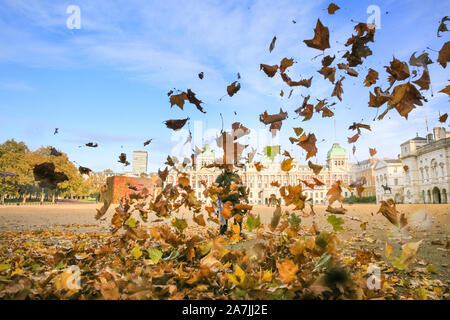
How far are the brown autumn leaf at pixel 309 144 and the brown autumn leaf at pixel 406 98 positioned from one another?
0.92m

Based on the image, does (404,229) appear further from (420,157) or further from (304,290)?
(420,157)

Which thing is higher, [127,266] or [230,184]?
[230,184]

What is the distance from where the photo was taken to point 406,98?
2754 millimetres

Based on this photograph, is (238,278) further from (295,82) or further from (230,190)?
(230,190)

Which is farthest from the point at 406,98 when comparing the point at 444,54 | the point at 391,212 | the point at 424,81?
the point at 391,212

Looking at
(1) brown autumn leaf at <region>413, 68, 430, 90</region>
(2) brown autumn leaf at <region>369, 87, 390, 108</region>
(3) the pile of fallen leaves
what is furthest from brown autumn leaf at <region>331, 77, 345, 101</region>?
(3) the pile of fallen leaves

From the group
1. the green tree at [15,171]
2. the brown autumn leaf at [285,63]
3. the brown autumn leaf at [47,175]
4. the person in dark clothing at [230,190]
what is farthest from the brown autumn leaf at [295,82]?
the green tree at [15,171]

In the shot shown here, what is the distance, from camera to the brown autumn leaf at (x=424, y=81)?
2.80 metres
